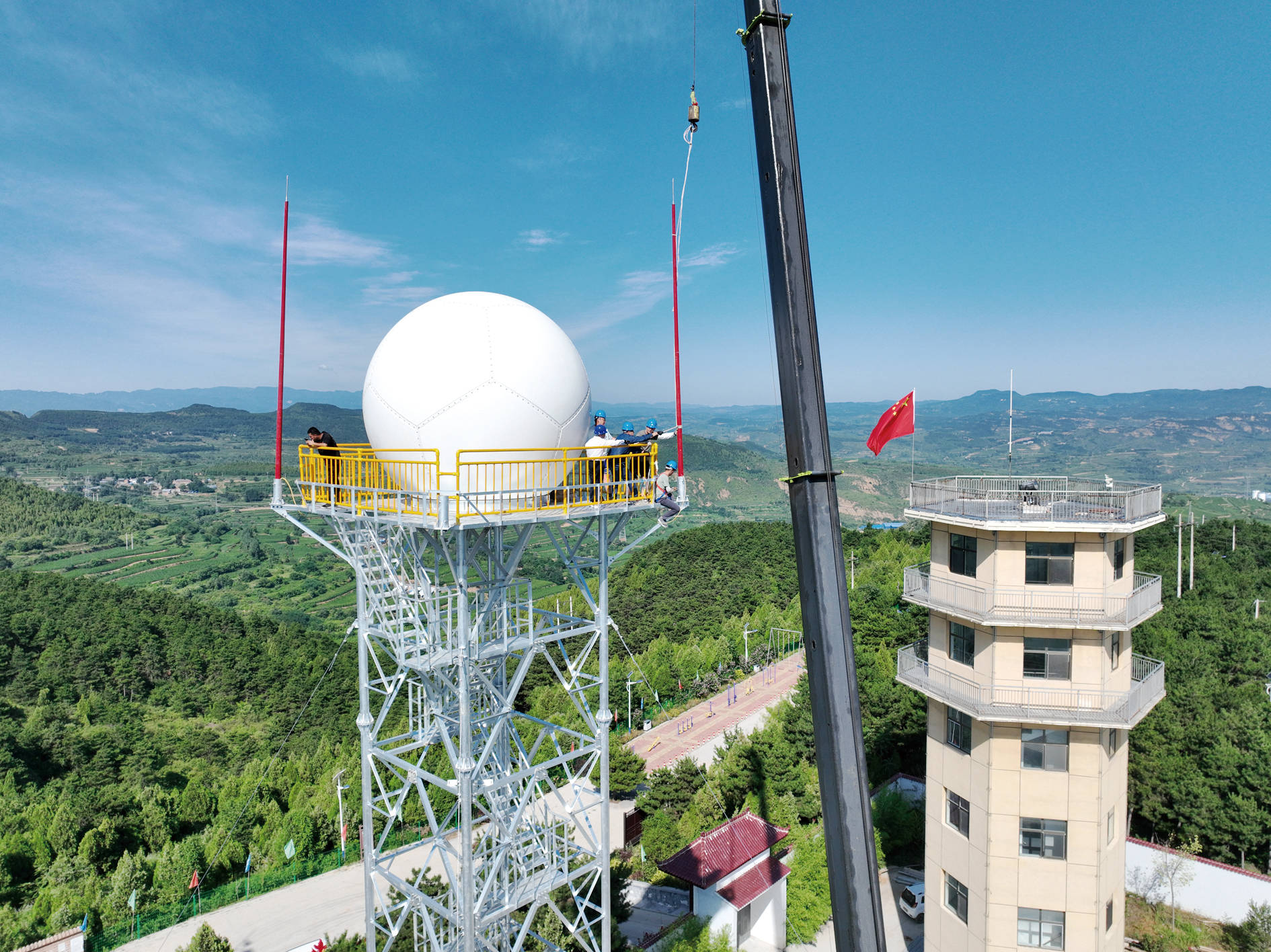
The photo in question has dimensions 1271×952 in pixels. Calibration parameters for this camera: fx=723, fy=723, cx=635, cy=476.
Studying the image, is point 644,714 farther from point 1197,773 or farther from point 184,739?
point 184,739

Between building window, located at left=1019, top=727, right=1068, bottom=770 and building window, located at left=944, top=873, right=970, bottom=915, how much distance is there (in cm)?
369

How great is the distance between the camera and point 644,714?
45.2m

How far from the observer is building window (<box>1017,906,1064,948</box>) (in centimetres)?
1631

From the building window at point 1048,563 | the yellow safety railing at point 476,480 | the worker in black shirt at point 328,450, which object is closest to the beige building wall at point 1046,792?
the building window at point 1048,563

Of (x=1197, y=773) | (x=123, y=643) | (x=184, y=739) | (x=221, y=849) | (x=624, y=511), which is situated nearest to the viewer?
(x=624, y=511)

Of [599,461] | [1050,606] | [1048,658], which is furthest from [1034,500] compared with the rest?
[599,461]

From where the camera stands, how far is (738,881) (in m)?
20.6

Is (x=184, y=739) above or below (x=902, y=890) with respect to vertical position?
below

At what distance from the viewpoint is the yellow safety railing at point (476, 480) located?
462 inches

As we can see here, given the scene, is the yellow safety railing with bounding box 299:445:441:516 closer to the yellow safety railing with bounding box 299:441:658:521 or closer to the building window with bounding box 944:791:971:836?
the yellow safety railing with bounding box 299:441:658:521

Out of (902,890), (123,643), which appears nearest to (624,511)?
(902,890)

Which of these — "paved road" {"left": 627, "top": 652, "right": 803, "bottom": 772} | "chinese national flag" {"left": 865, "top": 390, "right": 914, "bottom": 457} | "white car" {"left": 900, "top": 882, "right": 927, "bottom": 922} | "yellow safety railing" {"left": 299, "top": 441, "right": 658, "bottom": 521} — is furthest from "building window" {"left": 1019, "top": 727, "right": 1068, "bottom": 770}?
"paved road" {"left": 627, "top": 652, "right": 803, "bottom": 772}

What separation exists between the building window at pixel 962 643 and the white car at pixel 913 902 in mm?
8976

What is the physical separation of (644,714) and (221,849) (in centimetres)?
2398
